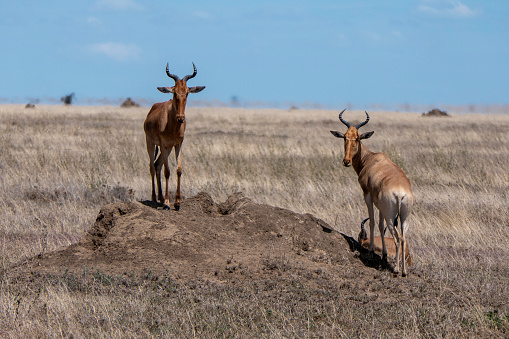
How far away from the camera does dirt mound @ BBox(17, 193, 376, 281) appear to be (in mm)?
8750

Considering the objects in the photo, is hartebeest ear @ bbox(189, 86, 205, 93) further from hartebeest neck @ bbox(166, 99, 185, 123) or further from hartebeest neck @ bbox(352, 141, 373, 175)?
hartebeest neck @ bbox(352, 141, 373, 175)

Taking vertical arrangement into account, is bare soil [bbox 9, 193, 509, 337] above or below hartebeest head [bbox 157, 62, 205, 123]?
below

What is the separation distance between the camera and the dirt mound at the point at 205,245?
28.7ft

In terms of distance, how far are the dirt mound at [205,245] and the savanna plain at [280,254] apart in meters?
0.39

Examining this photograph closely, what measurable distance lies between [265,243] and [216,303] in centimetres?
234

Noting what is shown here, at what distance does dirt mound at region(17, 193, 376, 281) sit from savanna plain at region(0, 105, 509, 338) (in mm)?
389

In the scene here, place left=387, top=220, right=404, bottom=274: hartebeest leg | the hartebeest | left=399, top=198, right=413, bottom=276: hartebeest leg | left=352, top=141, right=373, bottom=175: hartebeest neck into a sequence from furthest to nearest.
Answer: left=352, top=141, right=373, bottom=175: hartebeest neck → the hartebeest → left=387, top=220, right=404, bottom=274: hartebeest leg → left=399, top=198, right=413, bottom=276: hartebeest leg

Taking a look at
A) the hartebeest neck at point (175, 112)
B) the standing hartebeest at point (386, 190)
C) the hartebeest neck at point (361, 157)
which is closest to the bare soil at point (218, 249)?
the standing hartebeest at point (386, 190)

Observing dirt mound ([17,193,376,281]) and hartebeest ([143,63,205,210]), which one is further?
Result: hartebeest ([143,63,205,210])

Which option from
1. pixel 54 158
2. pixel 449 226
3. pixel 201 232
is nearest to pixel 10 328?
pixel 201 232

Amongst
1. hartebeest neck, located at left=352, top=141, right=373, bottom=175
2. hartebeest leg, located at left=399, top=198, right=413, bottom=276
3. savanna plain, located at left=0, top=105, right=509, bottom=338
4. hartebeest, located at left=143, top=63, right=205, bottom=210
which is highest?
hartebeest, located at left=143, top=63, right=205, bottom=210

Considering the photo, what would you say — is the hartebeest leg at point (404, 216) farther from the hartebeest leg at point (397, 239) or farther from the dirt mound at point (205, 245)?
the dirt mound at point (205, 245)

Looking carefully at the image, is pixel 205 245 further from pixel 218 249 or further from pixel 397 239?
pixel 397 239

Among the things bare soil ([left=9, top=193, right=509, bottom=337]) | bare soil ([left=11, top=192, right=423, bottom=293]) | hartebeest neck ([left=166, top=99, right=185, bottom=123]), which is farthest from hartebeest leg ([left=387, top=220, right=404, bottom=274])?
hartebeest neck ([left=166, top=99, right=185, bottom=123])
